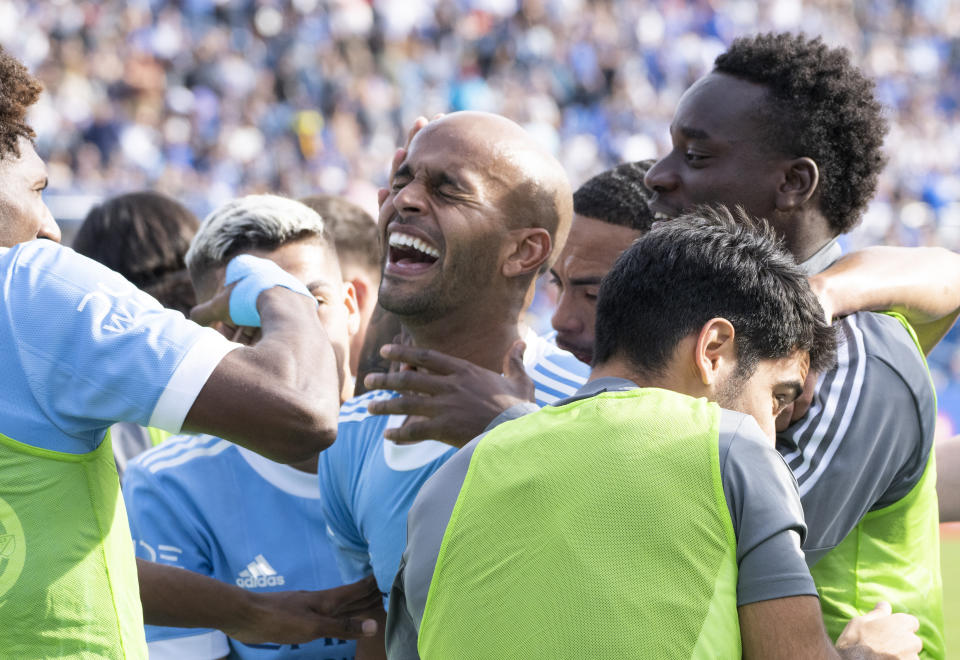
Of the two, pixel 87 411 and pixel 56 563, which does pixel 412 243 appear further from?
pixel 56 563

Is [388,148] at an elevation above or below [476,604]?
below

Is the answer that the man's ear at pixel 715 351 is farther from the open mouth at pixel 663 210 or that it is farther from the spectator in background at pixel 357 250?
the spectator in background at pixel 357 250

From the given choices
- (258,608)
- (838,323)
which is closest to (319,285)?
(258,608)

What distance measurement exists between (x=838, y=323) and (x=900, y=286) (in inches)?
11.4

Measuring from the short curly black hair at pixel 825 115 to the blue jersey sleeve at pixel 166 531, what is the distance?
2.00m

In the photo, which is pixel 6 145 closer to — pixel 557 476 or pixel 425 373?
pixel 425 373

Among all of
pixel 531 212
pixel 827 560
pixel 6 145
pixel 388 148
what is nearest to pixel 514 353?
pixel 531 212

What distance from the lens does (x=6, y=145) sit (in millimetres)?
2529

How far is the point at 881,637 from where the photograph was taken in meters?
2.09

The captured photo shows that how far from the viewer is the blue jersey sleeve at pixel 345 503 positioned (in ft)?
10.2

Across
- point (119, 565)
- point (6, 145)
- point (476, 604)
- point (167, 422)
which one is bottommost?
point (119, 565)

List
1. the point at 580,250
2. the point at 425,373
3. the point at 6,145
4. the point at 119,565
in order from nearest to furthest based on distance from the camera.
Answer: the point at 119,565
the point at 6,145
the point at 425,373
the point at 580,250

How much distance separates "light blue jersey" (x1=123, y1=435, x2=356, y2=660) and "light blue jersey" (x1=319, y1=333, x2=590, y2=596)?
192 millimetres

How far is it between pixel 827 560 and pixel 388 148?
15962 mm
